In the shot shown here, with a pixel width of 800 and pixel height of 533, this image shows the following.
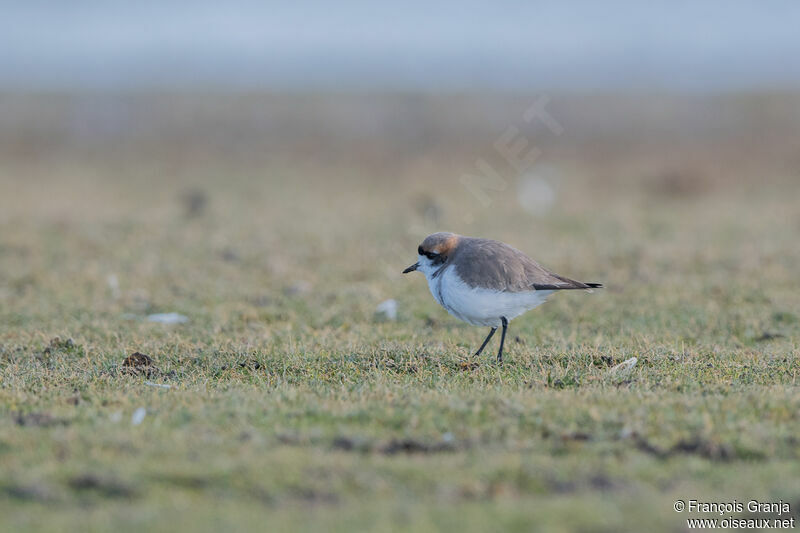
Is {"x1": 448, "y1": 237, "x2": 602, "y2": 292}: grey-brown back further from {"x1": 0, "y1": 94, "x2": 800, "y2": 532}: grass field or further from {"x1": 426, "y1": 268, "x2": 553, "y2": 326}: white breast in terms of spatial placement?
{"x1": 0, "y1": 94, "x2": 800, "y2": 532}: grass field

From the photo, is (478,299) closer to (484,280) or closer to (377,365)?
(484,280)

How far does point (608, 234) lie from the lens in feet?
48.4

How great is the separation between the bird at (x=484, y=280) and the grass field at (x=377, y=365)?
466 millimetres

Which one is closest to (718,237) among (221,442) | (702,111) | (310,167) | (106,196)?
(221,442)

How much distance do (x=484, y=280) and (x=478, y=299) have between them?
0.50 feet

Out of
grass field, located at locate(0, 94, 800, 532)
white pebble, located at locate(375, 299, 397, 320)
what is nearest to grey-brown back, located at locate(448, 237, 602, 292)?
grass field, located at locate(0, 94, 800, 532)

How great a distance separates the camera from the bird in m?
6.73

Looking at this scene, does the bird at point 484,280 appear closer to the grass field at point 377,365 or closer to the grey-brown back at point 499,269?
the grey-brown back at point 499,269

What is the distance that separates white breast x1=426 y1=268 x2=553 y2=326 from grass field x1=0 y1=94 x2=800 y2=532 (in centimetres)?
41

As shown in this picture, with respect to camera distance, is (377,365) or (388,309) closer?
(377,365)

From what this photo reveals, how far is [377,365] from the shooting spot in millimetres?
6930

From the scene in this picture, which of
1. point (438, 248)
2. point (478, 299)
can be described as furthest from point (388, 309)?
point (478, 299)

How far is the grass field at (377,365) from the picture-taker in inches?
172

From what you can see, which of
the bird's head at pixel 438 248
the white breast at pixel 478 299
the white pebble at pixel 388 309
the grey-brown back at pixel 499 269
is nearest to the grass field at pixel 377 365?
the white pebble at pixel 388 309
